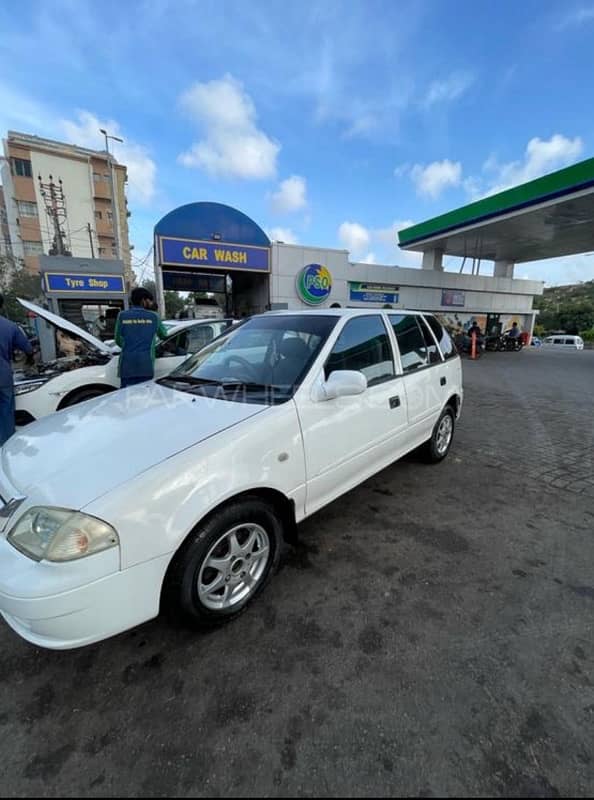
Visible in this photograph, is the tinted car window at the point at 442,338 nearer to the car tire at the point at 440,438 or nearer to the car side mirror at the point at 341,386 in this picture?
the car tire at the point at 440,438

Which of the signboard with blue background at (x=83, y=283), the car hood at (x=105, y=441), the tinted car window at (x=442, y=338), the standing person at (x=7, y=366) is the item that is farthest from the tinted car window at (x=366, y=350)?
the signboard with blue background at (x=83, y=283)

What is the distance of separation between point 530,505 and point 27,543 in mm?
3841

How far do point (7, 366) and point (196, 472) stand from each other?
12.2ft

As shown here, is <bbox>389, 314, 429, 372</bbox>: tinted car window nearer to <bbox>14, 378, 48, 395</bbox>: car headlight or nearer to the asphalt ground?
the asphalt ground

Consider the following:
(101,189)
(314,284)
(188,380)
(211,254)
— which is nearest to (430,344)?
(188,380)

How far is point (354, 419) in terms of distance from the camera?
2.61m

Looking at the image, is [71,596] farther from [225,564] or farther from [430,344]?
[430,344]

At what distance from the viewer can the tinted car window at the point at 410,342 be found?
11.2ft

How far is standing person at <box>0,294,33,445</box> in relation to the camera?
4.00 m

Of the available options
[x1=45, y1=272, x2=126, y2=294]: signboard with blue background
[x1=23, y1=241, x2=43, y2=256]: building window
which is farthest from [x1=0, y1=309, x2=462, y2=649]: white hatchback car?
[x1=23, y1=241, x2=43, y2=256]: building window

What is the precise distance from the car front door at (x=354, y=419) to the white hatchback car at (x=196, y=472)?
13 mm

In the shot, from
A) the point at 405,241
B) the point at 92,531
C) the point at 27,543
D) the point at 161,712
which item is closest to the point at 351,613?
the point at 161,712

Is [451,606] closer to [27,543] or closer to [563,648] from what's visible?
[563,648]

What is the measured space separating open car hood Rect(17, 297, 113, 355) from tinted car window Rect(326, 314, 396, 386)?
423 cm
